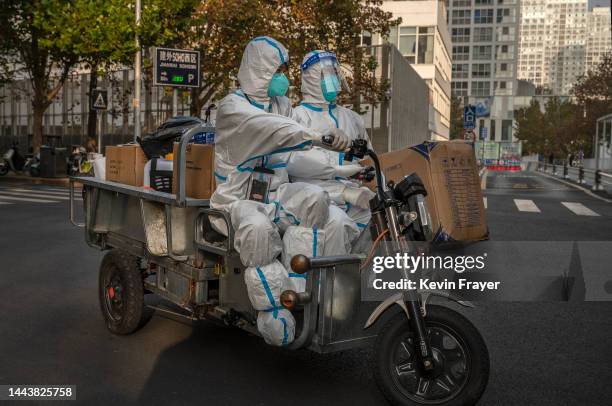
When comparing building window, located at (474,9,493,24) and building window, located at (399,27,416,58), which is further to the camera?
building window, located at (474,9,493,24)

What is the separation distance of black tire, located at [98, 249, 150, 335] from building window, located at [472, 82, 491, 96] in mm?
134924

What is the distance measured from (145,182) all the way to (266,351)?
1.58 m

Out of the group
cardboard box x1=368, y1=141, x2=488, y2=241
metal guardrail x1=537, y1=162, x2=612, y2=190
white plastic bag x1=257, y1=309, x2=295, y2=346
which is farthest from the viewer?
metal guardrail x1=537, y1=162, x2=612, y2=190

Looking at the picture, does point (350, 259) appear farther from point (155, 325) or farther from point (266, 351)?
point (155, 325)

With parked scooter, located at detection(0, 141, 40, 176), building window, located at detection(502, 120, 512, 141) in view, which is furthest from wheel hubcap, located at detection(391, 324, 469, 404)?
building window, located at detection(502, 120, 512, 141)

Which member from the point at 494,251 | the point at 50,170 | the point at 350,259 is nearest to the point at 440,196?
the point at 350,259

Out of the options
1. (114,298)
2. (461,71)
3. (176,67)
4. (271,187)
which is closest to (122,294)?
(114,298)

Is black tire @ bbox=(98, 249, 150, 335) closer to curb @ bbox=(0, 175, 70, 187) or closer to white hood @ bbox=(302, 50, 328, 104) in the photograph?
white hood @ bbox=(302, 50, 328, 104)

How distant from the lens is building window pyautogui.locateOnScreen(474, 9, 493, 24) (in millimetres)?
133625

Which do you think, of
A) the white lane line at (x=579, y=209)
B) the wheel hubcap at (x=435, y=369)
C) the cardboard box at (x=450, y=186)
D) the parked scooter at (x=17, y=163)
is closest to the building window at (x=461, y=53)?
the parked scooter at (x=17, y=163)

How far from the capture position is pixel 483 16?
134 m

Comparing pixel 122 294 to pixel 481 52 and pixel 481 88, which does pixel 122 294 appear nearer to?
pixel 481 88

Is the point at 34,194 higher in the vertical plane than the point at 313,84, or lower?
lower

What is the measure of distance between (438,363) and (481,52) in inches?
5393
